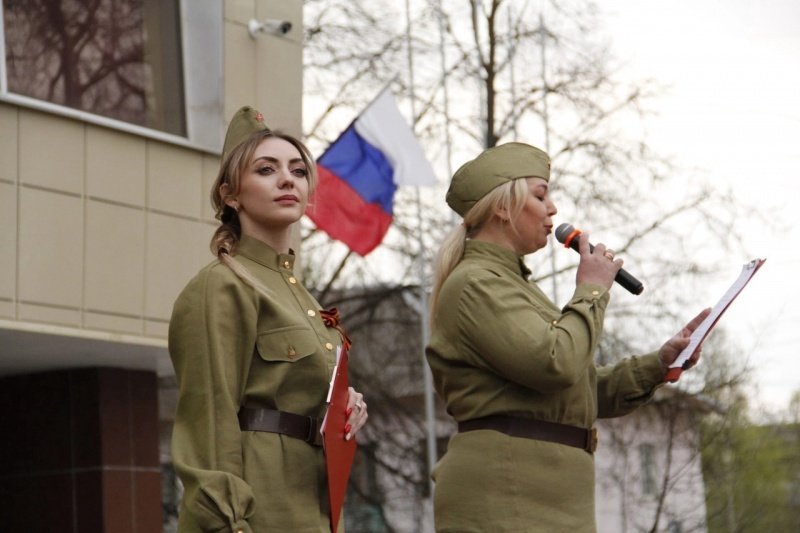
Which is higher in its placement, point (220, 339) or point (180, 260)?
point (180, 260)

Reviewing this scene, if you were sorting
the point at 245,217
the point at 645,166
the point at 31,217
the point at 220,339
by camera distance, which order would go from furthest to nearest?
the point at 645,166, the point at 31,217, the point at 245,217, the point at 220,339

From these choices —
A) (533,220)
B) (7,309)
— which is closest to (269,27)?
(7,309)

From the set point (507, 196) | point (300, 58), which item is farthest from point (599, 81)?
point (507, 196)

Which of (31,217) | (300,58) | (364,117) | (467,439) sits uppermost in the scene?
(364,117)

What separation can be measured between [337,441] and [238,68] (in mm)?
6535

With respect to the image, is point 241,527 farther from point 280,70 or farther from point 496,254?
point 280,70

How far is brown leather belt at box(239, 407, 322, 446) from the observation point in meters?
4.57

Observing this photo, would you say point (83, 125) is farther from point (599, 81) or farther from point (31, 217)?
point (599, 81)

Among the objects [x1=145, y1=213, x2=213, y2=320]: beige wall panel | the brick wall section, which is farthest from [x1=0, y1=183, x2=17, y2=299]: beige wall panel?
the brick wall section

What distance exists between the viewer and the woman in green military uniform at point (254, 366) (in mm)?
4426

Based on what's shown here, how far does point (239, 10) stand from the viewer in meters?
10.9

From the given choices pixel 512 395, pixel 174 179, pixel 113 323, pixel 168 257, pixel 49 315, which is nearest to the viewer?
pixel 512 395

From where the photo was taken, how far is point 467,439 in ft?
15.7

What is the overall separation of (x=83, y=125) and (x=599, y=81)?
11.4 m
